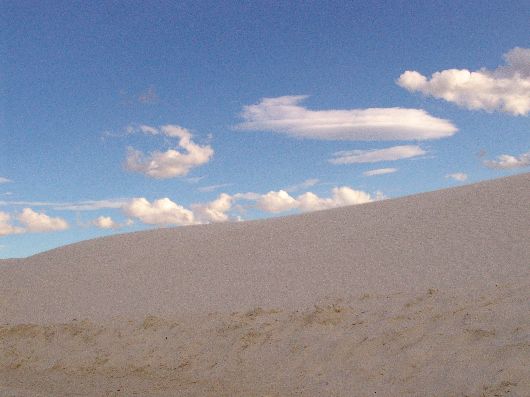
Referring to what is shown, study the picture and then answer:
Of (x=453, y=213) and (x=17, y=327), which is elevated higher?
(x=453, y=213)

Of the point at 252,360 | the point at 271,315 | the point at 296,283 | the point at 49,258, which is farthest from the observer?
the point at 49,258

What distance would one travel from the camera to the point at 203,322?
38.9ft

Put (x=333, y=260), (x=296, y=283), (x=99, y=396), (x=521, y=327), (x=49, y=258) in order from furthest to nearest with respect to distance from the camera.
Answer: (x=49, y=258) → (x=333, y=260) → (x=296, y=283) → (x=99, y=396) → (x=521, y=327)

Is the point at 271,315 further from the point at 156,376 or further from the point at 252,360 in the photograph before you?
the point at 156,376

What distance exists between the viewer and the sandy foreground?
8.09 m

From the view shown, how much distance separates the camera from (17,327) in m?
14.6

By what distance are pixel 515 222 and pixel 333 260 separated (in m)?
4.60

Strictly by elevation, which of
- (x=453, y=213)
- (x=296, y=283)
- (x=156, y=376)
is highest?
(x=453, y=213)

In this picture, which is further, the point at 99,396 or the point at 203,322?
the point at 203,322

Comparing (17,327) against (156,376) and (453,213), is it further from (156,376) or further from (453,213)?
(453,213)

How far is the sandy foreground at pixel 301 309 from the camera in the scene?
8.09 m

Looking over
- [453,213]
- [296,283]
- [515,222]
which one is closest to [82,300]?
[296,283]

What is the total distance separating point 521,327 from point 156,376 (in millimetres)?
6169

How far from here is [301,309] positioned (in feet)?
37.0
